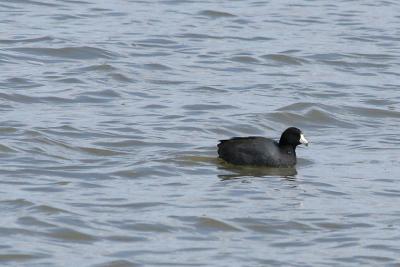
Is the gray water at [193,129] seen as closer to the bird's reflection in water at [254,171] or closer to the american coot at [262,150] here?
the bird's reflection in water at [254,171]

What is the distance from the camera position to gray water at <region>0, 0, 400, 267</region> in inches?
434

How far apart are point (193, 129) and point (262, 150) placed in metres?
1.77

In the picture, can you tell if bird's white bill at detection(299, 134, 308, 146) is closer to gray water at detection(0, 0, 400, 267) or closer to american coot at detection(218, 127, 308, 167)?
american coot at detection(218, 127, 308, 167)

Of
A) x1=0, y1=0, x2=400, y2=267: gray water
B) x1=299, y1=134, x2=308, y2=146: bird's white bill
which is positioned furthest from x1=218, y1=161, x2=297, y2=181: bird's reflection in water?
x1=299, y1=134, x2=308, y2=146: bird's white bill

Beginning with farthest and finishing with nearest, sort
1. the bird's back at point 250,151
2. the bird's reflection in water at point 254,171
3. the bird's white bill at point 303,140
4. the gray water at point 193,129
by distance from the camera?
the bird's white bill at point 303,140, the bird's back at point 250,151, the bird's reflection in water at point 254,171, the gray water at point 193,129

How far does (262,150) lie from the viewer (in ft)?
46.4

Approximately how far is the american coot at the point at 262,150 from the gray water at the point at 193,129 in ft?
0.52

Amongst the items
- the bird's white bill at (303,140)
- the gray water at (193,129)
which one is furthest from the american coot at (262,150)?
the gray water at (193,129)

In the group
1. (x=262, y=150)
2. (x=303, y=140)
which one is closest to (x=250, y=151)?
(x=262, y=150)

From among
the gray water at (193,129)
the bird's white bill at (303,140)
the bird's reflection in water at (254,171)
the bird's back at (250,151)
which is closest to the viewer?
the gray water at (193,129)

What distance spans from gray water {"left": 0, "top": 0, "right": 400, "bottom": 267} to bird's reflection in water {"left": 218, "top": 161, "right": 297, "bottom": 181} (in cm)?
3

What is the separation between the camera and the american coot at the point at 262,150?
13.9 meters

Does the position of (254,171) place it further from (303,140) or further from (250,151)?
(303,140)

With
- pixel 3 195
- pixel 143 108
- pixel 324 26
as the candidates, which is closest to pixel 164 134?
pixel 143 108
